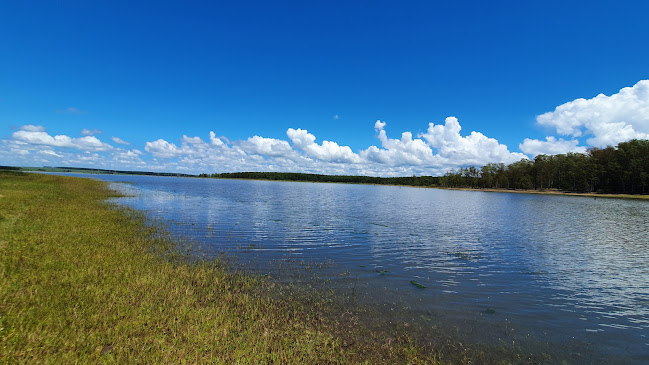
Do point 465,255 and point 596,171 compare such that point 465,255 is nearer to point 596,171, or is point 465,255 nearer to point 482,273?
point 482,273

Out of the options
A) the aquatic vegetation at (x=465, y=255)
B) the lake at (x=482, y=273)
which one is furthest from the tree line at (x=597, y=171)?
the aquatic vegetation at (x=465, y=255)

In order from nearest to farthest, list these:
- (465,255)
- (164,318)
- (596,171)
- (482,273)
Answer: (164,318) → (482,273) → (465,255) → (596,171)

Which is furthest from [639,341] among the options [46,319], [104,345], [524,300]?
[46,319]

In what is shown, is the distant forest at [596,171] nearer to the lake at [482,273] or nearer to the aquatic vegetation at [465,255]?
the lake at [482,273]

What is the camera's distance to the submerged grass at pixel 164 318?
24.1 feet

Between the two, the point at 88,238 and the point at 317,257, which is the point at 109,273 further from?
the point at 317,257

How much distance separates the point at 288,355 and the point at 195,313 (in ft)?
13.4

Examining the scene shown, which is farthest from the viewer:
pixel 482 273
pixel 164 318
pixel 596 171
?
pixel 596 171


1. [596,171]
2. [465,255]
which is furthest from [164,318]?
[596,171]

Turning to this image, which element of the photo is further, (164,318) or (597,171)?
(597,171)

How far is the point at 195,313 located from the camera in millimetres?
9992

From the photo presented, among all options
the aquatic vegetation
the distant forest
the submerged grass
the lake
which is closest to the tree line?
the distant forest

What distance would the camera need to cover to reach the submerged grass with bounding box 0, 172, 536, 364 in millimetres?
7352

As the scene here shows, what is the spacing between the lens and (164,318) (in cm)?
934
